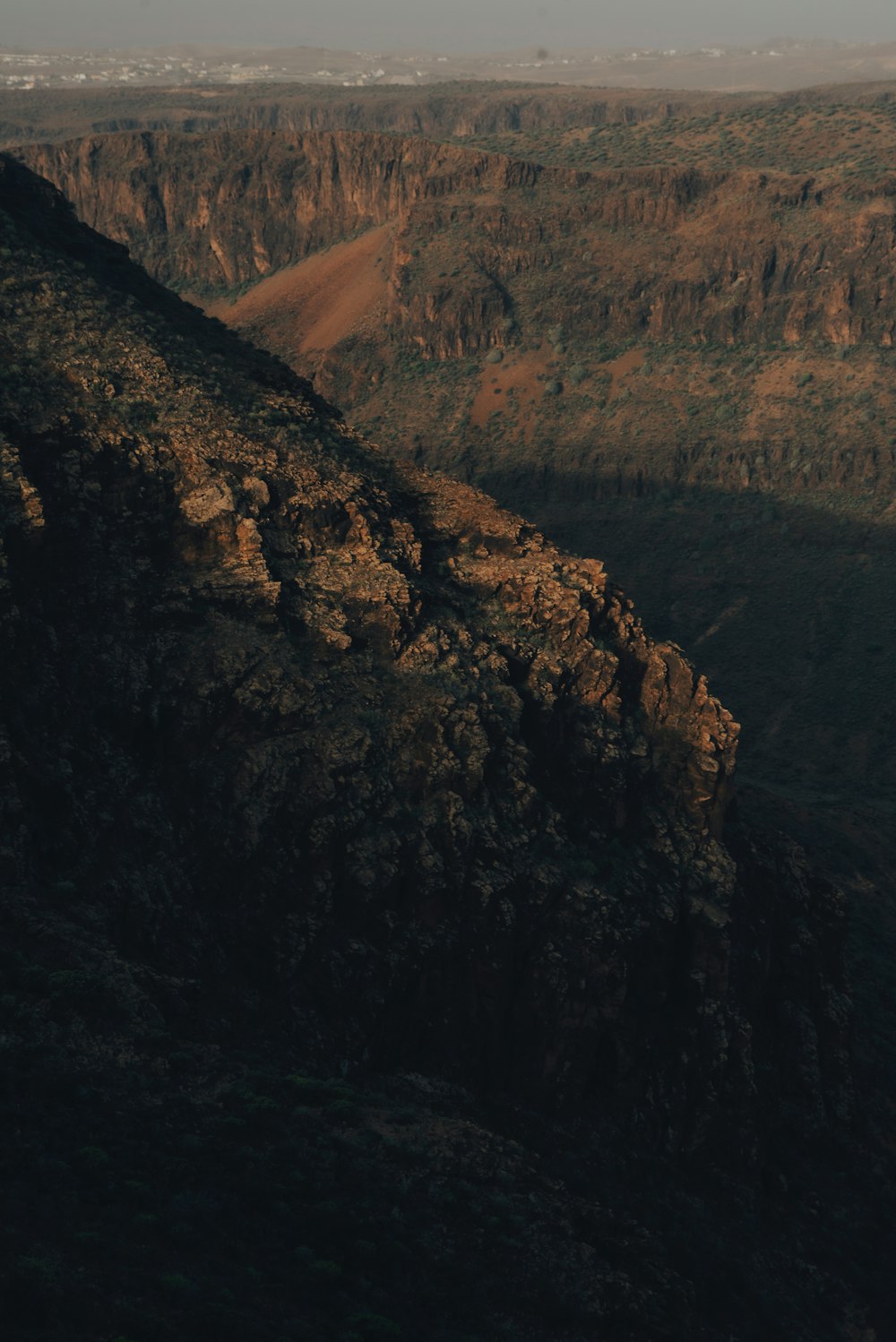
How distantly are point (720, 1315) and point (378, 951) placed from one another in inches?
530

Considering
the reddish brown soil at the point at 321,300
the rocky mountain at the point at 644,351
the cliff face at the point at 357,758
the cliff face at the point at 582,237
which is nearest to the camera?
the cliff face at the point at 357,758

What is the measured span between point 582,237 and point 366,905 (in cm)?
13392

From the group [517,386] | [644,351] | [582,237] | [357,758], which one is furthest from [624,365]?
[357,758]

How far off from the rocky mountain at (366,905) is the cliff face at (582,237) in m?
109

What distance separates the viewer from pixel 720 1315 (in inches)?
1421

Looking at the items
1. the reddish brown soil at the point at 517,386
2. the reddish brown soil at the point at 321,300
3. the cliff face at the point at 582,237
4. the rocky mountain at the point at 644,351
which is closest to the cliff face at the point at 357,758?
the rocky mountain at the point at 644,351

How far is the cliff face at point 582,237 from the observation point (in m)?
151

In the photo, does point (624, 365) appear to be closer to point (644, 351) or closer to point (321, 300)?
point (644, 351)

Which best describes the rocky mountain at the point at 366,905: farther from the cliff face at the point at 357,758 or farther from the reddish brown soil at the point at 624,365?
the reddish brown soil at the point at 624,365

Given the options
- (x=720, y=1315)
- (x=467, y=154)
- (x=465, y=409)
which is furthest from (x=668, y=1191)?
(x=467, y=154)

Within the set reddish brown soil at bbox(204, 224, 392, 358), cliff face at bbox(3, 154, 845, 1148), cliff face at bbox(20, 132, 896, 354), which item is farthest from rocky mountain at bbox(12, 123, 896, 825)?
cliff face at bbox(3, 154, 845, 1148)

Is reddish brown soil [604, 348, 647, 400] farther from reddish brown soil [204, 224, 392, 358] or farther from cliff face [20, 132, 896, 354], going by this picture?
reddish brown soil [204, 224, 392, 358]

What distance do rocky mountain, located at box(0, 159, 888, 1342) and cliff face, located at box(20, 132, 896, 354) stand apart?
359 ft

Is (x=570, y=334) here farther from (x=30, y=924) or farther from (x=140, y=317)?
(x=30, y=924)
